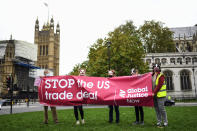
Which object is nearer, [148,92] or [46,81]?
[148,92]

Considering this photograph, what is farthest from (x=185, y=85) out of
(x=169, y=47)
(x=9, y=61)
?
(x=9, y=61)

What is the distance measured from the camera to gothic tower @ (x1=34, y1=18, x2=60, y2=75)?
374 feet

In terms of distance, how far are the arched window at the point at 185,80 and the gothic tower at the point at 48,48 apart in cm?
7927

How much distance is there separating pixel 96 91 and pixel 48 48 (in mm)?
111976

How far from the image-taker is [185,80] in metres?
48.5

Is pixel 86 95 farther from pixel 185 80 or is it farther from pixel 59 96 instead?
pixel 185 80

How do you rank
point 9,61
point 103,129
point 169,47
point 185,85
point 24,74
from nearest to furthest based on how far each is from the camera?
point 103,129, point 185,85, point 169,47, point 9,61, point 24,74

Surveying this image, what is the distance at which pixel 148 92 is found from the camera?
7.88m

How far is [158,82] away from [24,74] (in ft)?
256

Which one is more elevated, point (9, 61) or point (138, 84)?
point (9, 61)

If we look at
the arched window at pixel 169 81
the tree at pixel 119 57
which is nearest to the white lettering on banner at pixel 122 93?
the tree at pixel 119 57

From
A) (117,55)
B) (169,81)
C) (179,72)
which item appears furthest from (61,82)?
(179,72)

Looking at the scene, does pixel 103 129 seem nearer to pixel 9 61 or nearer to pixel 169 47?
pixel 169 47

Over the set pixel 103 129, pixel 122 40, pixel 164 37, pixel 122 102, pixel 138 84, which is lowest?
pixel 103 129
